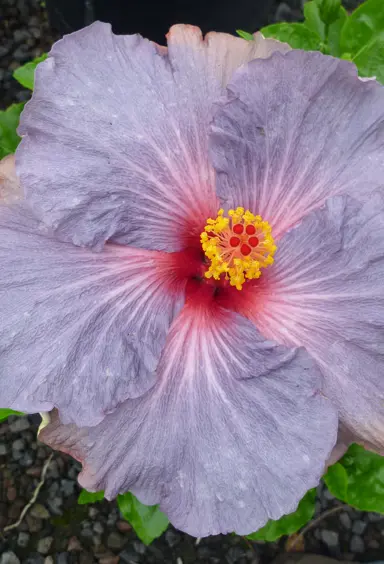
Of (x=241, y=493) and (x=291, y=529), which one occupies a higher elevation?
(x=241, y=493)

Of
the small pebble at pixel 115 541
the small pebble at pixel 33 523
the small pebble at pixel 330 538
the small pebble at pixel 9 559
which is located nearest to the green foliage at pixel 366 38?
the small pebble at pixel 330 538

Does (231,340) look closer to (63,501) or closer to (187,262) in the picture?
(187,262)

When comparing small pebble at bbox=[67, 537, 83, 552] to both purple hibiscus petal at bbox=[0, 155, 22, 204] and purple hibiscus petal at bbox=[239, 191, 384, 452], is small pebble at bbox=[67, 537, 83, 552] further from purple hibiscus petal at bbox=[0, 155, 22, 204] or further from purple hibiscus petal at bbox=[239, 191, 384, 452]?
purple hibiscus petal at bbox=[0, 155, 22, 204]

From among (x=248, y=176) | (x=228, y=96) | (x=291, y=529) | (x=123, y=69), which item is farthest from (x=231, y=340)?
(x=291, y=529)

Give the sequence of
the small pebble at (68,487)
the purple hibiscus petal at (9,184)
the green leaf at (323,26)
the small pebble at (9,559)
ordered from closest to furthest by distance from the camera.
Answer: the purple hibiscus petal at (9,184) → the green leaf at (323,26) → the small pebble at (9,559) → the small pebble at (68,487)

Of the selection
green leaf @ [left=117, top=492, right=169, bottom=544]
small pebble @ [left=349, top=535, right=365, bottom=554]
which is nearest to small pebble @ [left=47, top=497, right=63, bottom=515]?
green leaf @ [left=117, top=492, right=169, bottom=544]

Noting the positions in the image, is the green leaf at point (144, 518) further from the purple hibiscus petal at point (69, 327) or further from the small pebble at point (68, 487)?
the small pebble at point (68, 487)
